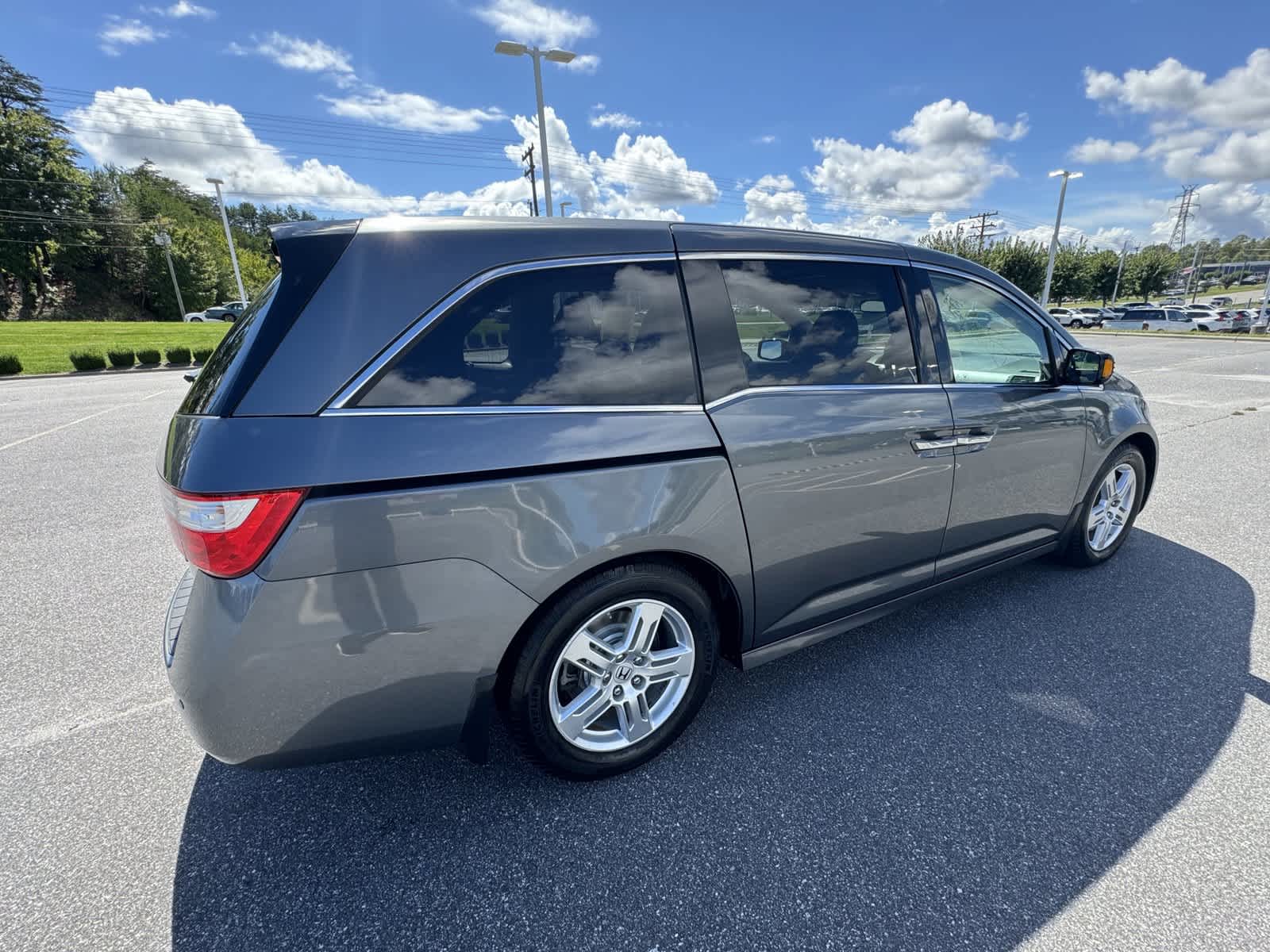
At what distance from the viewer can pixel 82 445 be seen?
7.21 meters

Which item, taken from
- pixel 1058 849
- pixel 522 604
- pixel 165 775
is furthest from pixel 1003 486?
pixel 165 775

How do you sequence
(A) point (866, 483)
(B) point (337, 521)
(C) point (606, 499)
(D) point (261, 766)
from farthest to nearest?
1. (A) point (866, 483)
2. (C) point (606, 499)
3. (D) point (261, 766)
4. (B) point (337, 521)

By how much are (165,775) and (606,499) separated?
6.25 feet

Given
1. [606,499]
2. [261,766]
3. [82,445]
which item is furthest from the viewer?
[82,445]

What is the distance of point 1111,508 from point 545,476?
12.0 feet

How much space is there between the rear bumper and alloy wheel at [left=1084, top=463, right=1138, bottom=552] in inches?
138

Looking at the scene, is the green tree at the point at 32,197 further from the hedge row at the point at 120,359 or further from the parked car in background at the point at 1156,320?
the parked car in background at the point at 1156,320

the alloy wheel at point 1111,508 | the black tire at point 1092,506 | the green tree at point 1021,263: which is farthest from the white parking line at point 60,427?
the green tree at point 1021,263

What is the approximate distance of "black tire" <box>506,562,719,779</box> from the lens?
5.96 ft

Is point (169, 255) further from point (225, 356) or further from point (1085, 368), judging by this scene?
point (1085, 368)

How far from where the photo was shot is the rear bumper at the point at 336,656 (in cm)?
150

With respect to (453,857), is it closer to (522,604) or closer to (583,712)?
(583,712)

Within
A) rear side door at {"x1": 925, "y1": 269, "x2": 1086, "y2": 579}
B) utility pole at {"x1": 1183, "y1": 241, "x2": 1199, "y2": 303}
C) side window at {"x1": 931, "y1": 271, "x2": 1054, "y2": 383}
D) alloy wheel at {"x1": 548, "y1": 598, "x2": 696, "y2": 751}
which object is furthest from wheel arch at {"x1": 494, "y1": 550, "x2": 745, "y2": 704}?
utility pole at {"x1": 1183, "y1": 241, "x2": 1199, "y2": 303}

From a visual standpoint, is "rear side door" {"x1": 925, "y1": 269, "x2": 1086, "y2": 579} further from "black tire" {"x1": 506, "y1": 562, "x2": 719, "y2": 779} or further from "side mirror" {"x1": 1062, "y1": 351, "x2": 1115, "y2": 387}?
"black tire" {"x1": 506, "y1": 562, "x2": 719, "y2": 779}
